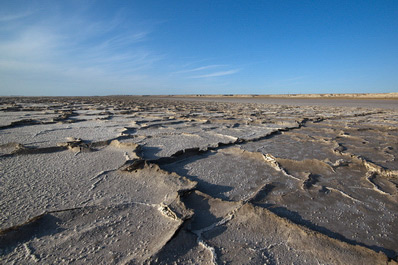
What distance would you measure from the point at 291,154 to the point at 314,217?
51.7 inches

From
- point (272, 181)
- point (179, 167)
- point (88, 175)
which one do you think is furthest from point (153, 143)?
point (272, 181)

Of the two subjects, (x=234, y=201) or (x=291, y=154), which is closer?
(x=234, y=201)

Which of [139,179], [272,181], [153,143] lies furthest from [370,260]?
[153,143]

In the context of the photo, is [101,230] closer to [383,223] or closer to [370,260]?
[370,260]

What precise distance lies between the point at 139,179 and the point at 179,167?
0.46 metres

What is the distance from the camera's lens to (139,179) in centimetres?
169

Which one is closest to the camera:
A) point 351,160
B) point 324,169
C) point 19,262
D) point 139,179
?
point 19,262

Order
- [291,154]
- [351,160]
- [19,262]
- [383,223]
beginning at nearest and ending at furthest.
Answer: [19,262], [383,223], [351,160], [291,154]

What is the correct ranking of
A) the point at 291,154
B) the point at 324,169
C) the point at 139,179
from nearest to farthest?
the point at 139,179, the point at 324,169, the point at 291,154

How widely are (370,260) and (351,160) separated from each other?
159 centimetres

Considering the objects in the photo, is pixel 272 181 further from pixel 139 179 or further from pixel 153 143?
pixel 153 143

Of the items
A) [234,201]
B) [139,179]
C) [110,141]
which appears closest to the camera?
[234,201]

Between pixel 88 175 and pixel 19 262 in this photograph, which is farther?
pixel 88 175

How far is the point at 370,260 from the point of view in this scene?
0.90 meters
